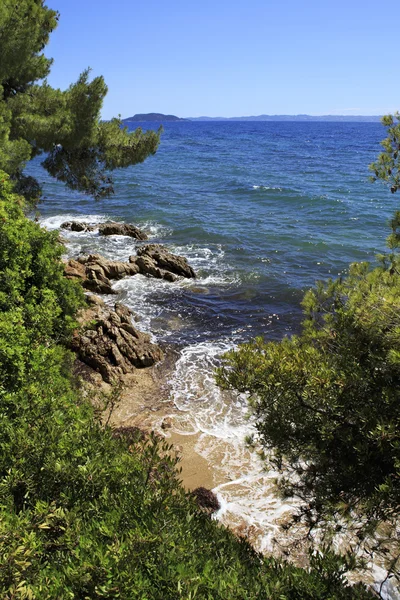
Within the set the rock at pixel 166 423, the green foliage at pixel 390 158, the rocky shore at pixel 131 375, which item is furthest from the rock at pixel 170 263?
the green foliage at pixel 390 158

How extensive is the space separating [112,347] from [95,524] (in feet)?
27.8

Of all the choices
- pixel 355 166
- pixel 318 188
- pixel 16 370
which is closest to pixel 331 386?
pixel 16 370

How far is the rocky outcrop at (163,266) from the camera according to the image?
19.2 m

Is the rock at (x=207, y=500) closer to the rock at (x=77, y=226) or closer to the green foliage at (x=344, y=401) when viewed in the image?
the green foliage at (x=344, y=401)

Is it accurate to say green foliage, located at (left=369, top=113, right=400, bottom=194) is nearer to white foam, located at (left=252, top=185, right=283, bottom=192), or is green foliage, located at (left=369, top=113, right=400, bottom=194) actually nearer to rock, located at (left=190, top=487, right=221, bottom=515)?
rock, located at (left=190, top=487, right=221, bottom=515)

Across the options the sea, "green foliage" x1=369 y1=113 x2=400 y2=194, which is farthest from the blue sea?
"green foliage" x1=369 y1=113 x2=400 y2=194

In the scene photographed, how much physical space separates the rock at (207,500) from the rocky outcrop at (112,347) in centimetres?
412

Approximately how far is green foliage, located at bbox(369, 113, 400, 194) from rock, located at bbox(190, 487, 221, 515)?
21.0ft

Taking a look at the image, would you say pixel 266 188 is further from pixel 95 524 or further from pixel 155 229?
pixel 95 524

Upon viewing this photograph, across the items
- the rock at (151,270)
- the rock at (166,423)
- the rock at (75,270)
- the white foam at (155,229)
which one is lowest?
Result: the rock at (166,423)

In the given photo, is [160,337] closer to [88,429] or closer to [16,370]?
[16,370]

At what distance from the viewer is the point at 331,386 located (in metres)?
4.20

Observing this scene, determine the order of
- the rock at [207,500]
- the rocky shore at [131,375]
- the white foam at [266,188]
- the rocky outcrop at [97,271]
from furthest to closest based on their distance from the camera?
the white foam at [266,188] < the rocky outcrop at [97,271] < the rocky shore at [131,375] < the rock at [207,500]

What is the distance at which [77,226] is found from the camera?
85.1 ft
